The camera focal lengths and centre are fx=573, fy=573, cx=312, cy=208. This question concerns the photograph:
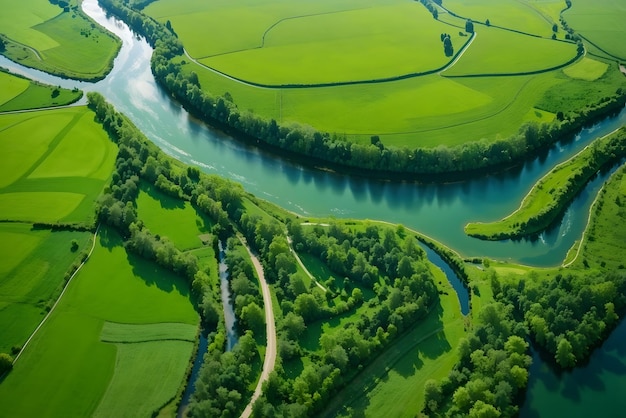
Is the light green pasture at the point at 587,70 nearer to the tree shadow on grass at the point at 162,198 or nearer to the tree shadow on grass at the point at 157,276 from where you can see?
the tree shadow on grass at the point at 162,198

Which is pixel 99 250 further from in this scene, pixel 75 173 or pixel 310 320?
pixel 310 320

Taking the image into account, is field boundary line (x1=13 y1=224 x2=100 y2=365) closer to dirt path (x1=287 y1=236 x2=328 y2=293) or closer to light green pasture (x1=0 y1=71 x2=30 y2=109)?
dirt path (x1=287 y1=236 x2=328 y2=293)

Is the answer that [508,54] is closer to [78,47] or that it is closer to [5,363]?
[78,47]

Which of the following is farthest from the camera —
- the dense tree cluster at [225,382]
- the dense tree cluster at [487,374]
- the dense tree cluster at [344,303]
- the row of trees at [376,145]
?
the row of trees at [376,145]

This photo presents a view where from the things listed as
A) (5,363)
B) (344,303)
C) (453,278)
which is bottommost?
(5,363)

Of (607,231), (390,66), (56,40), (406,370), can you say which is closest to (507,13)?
(390,66)

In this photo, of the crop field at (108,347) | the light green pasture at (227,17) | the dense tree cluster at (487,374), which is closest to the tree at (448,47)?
the light green pasture at (227,17)

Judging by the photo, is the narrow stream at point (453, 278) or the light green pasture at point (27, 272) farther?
the narrow stream at point (453, 278)
